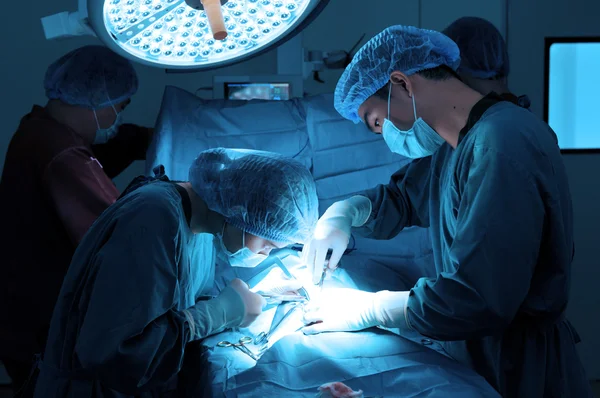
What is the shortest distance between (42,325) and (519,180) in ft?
5.51

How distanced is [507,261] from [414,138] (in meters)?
0.49

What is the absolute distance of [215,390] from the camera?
130 centimetres

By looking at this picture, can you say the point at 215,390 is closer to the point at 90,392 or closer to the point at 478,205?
the point at 90,392

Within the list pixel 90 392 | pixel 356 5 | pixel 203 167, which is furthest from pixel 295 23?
pixel 356 5

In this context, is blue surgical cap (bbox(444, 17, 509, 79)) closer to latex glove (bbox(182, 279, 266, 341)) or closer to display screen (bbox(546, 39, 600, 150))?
display screen (bbox(546, 39, 600, 150))

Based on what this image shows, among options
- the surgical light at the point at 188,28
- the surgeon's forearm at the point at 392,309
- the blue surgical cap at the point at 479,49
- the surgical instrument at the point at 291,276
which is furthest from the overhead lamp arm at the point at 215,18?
the blue surgical cap at the point at 479,49

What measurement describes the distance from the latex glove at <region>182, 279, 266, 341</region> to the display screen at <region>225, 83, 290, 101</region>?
40.8 inches

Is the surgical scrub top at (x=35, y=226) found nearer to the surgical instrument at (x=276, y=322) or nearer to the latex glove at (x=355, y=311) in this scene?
the surgical instrument at (x=276, y=322)

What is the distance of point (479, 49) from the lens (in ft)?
7.02

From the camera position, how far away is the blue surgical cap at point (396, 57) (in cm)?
149

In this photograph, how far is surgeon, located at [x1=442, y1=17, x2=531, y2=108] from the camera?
2.15m

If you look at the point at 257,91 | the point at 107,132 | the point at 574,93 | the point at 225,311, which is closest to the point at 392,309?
the point at 225,311

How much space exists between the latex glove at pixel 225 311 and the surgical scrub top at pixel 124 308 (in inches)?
1.9

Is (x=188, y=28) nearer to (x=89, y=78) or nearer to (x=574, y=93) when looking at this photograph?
(x=89, y=78)
